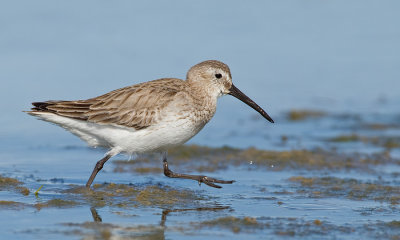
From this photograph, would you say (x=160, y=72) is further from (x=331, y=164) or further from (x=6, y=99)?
(x=331, y=164)

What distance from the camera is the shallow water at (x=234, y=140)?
790 centimetres

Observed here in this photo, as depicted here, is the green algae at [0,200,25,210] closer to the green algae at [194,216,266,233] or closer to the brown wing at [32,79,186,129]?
the brown wing at [32,79,186,129]

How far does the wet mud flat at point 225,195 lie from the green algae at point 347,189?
0.01m

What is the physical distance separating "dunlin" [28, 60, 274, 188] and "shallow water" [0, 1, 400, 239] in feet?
2.18

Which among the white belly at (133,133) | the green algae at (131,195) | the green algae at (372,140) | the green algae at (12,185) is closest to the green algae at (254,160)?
the green algae at (372,140)

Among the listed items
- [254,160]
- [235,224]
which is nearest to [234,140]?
[254,160]

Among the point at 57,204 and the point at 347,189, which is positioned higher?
the point at 347,189

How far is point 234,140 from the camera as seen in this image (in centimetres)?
1344

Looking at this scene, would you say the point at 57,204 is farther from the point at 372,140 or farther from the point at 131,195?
the point at 372,140

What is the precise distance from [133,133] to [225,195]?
1477 mm

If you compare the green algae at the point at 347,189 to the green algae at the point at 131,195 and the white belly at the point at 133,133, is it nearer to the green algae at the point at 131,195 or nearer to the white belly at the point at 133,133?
the green algae at the point at 131,195

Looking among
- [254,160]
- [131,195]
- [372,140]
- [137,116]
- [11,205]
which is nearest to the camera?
[11,205]

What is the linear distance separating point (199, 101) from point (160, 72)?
6564 millimetres

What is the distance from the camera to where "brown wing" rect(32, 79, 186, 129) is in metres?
9.16
